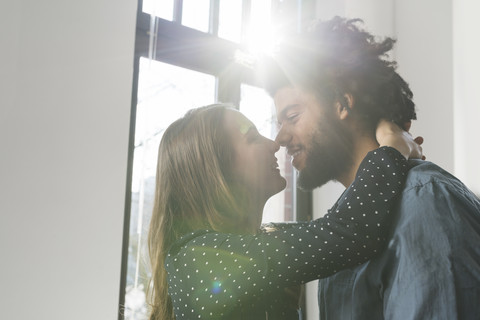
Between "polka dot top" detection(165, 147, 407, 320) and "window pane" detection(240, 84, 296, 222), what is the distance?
131cm

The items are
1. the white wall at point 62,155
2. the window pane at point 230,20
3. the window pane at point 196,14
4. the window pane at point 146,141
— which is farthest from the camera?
the window pane at point 230,20

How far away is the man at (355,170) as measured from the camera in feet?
2.77

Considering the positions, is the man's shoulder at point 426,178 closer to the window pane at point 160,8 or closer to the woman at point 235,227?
the woman at point 235,227

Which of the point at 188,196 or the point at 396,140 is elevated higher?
the point at 396,140

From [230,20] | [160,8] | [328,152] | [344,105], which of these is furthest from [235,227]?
[230,20]

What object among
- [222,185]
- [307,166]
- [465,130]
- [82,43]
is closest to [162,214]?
[222,185]

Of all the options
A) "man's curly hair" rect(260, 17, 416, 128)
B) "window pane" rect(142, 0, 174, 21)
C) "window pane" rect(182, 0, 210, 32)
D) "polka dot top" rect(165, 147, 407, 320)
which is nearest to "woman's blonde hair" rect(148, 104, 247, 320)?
"polka dot top" rect(165, 147, 407, 320)

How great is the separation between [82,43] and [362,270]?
124 centimetres

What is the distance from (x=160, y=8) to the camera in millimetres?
2004

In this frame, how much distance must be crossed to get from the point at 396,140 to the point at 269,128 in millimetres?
1315

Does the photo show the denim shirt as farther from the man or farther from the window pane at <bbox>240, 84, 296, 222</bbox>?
the window pane at <bbox>240, 84, 296, 222</bbox>

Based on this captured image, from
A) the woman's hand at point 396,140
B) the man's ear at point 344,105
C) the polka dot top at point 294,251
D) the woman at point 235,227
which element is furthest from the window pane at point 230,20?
the polka dot top at point 294,251

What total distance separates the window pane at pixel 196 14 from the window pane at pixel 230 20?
0.08 meters

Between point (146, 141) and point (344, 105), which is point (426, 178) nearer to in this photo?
point (344, 105)
